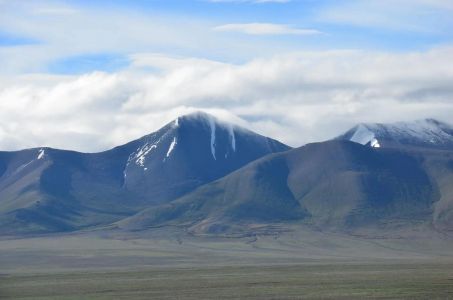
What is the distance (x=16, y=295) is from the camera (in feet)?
370

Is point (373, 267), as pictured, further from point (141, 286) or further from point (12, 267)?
point (12, 267)

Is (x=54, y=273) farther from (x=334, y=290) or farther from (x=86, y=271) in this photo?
(x=334, y=290)

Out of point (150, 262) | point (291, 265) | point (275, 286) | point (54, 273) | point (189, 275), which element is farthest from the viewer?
point (150, 262)

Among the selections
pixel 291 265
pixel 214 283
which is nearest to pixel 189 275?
pixel 214 283

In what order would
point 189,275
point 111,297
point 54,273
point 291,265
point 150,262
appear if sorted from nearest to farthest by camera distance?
point 111,297 → point 189,275 → point 54,273 → point 291,265 → point 150,262

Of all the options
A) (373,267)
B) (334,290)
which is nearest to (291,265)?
(373,267)

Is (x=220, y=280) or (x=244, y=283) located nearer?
(x=244, y=283)

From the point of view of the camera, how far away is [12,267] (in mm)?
177625

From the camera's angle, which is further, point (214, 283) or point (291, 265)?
point (291, 265)

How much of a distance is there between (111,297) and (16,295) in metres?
12.0

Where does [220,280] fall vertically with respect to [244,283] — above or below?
above

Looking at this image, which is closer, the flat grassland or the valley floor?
the flat grassland

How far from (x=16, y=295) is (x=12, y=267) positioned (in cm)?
6644

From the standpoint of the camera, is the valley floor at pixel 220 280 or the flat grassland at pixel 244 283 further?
the valley floor at pixel 220 280
